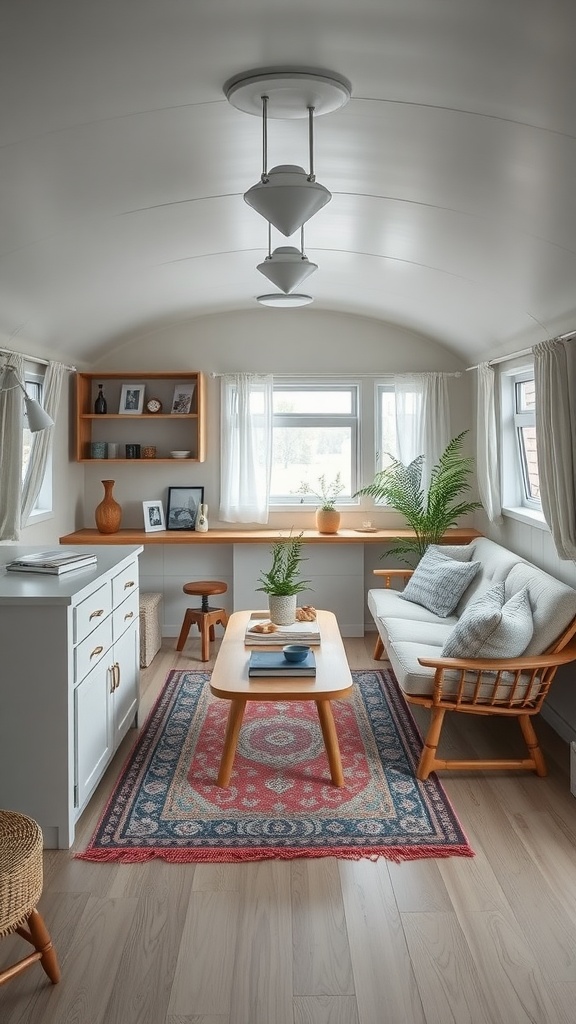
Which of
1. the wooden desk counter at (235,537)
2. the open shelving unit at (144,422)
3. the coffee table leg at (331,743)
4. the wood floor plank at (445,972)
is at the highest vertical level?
the open shelving unit at (144,422)

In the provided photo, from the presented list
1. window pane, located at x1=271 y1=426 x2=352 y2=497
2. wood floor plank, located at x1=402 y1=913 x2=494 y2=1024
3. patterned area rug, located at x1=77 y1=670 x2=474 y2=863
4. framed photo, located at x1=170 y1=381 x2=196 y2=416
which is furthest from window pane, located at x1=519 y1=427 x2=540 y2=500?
wood floor plank, located at x1=402 y1=913 x2=494 y2=1024

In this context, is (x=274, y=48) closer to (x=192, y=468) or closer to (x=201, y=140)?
(x=201, y=140)

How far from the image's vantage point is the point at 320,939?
2615 mm

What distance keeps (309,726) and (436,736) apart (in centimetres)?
95

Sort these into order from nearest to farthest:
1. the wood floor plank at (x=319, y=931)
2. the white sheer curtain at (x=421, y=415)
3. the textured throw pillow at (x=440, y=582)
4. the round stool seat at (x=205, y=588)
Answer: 1. the wood floor plank at (x=319, y=931)
2. the textured throw pillow at (x=440, y=582)
3. the round stool seat at (x=205, y=588)
4. the white sheer curtain at (x=421, y=415)

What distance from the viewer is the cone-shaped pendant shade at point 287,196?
104 inches

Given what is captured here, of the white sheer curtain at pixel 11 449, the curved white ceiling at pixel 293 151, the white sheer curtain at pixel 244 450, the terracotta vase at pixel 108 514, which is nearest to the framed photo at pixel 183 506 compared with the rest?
the white sheer curtain at pixel 244 450

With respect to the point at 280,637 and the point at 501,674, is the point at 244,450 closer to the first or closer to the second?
the point at 280,637

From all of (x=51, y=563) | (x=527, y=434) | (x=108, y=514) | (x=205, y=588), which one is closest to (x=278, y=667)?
(x=51, y=563)

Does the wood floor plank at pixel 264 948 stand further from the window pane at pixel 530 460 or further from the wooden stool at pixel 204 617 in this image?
the window pane at pixel 530 460

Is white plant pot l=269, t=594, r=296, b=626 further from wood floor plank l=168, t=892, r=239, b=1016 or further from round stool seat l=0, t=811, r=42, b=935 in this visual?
round stool seat l=0, t=811, r=42, b=935

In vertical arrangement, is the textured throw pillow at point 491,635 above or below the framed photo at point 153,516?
below

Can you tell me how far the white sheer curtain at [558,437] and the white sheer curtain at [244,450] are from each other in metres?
2.66

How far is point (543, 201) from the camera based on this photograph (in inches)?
121
